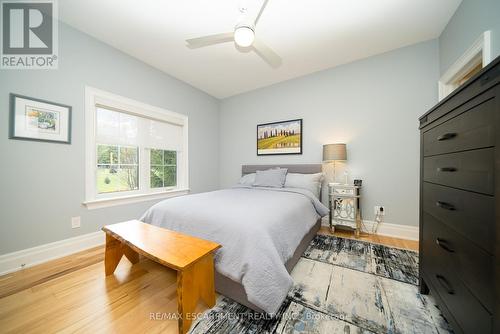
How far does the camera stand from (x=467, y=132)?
2.66ft

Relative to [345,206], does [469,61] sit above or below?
above

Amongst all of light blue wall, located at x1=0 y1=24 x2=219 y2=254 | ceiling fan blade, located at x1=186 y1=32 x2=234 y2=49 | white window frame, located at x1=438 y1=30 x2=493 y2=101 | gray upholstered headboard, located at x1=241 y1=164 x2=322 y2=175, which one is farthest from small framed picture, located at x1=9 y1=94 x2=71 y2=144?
white window frame, located at x1=438 y1=30 x2=493 y2=101

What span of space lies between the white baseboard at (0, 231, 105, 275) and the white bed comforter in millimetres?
985

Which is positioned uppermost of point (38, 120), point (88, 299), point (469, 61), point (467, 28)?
point (467, 28)

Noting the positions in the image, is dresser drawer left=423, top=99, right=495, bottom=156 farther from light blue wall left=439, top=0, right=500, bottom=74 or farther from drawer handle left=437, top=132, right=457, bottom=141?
light blue wall left=439, top=0, right=500, bottom=74

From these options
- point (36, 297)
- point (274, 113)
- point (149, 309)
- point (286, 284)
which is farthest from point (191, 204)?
point (274, 113)

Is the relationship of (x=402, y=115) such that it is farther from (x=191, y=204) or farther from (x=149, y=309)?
(x=149, y=309)

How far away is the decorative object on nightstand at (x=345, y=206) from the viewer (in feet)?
8.09

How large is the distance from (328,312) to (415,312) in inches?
22.5

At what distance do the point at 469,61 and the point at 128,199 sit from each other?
13.8 ft

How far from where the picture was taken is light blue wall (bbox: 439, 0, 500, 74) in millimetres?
1384

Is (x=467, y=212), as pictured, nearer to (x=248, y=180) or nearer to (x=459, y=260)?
(x=459, y=260)

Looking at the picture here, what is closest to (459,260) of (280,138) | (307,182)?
(307,182)

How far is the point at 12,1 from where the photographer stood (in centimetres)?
170
